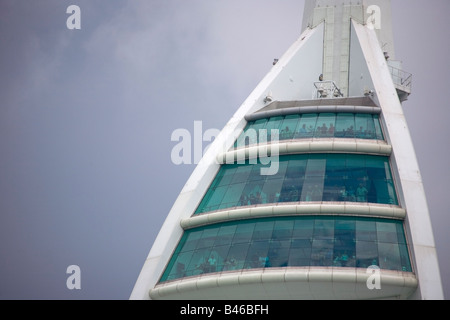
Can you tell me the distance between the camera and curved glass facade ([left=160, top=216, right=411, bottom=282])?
4975cm

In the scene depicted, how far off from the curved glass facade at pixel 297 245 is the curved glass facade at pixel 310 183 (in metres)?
1.69

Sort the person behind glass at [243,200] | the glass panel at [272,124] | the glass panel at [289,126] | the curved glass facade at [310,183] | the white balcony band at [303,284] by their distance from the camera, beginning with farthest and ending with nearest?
the glass panel at [272,124], the glass panel at [289,126], the person behind glass at [243,200], the curved glass facade at [310,183], the white balcony band at [303,284]

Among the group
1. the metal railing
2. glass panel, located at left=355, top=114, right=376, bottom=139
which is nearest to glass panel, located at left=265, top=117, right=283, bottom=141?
glass panel, located at left=355, top=114, right=376, bottom=139

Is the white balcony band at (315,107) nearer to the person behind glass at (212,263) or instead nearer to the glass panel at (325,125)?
the glass panel at (325,125)

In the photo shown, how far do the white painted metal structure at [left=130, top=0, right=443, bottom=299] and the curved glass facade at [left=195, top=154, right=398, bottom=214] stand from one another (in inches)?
24.6

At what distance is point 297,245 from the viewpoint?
167 feet

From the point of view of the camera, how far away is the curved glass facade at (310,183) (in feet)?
174

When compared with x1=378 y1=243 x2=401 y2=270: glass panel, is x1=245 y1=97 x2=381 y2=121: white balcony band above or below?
above

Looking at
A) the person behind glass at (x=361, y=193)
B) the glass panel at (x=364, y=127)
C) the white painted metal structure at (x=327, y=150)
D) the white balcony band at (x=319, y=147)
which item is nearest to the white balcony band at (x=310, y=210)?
→ the white painted metal structure at (x=327, y=150)

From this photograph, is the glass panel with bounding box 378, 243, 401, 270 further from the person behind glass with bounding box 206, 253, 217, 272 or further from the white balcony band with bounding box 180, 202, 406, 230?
the person behind glass with bounding box 206, 253, 217, 272
